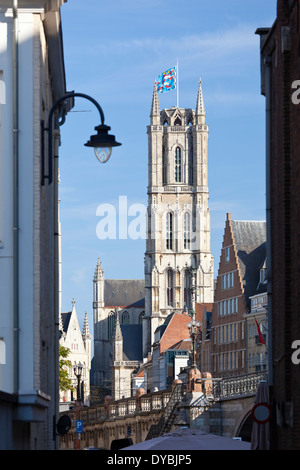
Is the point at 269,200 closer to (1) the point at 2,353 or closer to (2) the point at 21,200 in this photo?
(2) the point at 21,200

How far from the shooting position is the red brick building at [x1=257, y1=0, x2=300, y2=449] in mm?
26703

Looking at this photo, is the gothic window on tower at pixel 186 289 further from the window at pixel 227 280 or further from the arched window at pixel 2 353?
the arched window at pixel 2 353

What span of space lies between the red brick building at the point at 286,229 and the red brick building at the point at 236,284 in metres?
72.5

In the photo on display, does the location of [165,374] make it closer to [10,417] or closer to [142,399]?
[142,399]

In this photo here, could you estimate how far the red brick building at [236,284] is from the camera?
103875 mm

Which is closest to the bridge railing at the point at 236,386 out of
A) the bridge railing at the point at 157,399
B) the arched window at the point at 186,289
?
the bridge railing at the point at 157,399

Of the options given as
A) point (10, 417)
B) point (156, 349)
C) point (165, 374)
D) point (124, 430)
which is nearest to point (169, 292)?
point (156, 349)

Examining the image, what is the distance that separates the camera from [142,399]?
79812mm

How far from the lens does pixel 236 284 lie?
105 meters

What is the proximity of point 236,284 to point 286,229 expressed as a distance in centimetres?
7771

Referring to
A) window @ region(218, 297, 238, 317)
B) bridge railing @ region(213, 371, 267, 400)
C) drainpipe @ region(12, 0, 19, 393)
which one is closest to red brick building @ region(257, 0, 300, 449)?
drainpipe @ region(12, 0, 19, 393)

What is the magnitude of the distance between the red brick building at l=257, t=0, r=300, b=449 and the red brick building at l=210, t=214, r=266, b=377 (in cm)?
7245

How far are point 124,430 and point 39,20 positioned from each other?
62978mm

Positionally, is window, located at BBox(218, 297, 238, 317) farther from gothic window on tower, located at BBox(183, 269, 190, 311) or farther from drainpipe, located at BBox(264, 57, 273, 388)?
gothic window on tower, located at BBox(183, 269, 190, 311)
